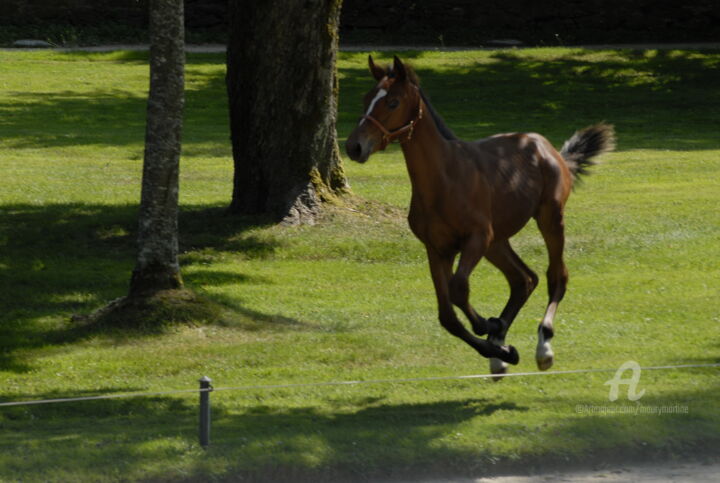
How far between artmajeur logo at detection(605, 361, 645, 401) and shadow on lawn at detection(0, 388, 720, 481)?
23 centimetres

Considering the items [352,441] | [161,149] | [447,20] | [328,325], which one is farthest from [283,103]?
[447,20]

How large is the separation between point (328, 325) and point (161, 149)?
245cm

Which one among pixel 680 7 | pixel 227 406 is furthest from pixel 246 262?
pixel 680 7

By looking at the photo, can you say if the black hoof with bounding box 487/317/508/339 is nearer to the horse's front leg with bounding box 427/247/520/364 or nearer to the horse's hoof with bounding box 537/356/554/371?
the horse's front leg with bounding box 427/247/520/364

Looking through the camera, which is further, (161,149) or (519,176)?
(161,149)

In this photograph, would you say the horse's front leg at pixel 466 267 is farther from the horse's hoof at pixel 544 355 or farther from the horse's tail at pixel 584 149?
the horse's tail at pixel 584 149

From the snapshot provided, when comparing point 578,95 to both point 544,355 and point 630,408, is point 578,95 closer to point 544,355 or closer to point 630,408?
point 544,355

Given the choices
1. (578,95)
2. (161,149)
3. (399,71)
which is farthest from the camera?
(578,95)

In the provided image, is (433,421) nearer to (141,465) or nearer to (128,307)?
(141,465)

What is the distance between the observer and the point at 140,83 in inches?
1187

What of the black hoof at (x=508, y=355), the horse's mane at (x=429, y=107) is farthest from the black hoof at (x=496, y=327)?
the horse's mane at (x=429, y=107)

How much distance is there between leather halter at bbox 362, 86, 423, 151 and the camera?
28.2 feet

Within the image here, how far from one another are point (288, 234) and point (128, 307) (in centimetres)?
430

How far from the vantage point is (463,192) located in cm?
910
